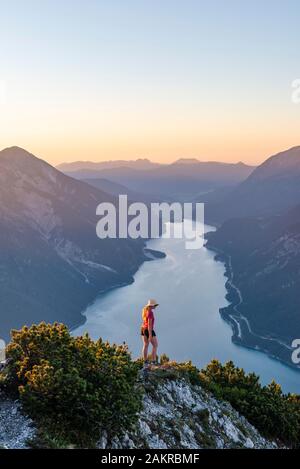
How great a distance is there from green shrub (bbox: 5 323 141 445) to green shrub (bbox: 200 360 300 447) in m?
7.96

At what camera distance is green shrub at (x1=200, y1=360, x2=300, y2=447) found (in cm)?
2634

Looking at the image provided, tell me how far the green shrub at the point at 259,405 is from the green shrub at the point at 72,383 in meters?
7.96

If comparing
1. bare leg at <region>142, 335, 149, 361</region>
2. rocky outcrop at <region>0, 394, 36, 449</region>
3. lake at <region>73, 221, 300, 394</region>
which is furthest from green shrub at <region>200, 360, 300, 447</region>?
lake at <region>73, 221, 300, 394</region>

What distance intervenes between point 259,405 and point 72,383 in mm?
13693

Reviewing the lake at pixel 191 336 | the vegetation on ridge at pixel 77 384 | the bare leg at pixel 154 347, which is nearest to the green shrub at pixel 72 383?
the vegetation on ridge at pixel 77 384

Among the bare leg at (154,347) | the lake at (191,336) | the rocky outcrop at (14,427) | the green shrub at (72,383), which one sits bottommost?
the rocky outcrop at (14,427)

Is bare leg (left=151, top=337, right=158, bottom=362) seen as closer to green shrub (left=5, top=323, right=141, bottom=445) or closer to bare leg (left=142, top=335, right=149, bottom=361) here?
bare leg (left=142, top=335, right=149, bottom=361)

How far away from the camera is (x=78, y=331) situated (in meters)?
183

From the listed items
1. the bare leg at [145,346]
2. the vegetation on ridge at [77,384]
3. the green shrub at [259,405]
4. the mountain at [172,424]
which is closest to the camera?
the mountain at [172,424]

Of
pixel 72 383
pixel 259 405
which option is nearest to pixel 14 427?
pixel 72 383

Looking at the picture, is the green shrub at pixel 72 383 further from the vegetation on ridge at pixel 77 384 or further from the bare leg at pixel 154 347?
the bare leg at pixel 154 347

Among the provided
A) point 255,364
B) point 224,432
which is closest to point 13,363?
point 224,432

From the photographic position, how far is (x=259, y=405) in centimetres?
2731

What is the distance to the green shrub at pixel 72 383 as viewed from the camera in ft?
57.4
